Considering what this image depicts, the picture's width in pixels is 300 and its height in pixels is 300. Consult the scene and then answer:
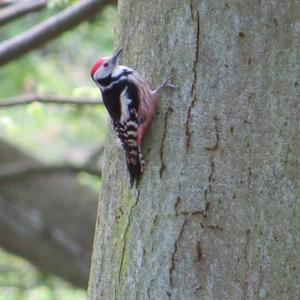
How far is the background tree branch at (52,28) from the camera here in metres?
3.78

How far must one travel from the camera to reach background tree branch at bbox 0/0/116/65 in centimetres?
378

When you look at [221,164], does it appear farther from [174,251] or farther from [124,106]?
[124,106]

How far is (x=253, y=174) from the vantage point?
7.05 ft

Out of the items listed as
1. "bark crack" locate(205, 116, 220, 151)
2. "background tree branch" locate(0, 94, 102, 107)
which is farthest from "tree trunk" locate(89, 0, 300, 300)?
"background tree branch" locate(0, 94, 102, 107)

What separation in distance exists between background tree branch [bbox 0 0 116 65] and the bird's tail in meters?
1.66

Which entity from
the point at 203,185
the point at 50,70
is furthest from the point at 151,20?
the point at 50,70

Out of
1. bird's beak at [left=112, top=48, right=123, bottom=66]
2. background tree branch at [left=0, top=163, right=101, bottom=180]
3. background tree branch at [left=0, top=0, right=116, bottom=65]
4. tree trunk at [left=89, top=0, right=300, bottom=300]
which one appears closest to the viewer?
tree trunk at [left=89, top=0, right=300, bottom=300]

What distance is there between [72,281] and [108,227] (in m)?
3.35

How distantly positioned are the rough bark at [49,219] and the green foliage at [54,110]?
418mm

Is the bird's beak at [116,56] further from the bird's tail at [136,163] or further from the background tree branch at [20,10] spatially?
the background tree branch at [20,10]

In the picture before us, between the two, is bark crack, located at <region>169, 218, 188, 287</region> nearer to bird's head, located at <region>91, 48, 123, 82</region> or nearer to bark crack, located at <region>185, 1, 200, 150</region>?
bark crack, located at <region>185, 1, 200, 150</region>

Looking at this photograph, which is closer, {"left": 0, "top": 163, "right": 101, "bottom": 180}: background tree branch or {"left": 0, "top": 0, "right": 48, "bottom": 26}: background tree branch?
{"left": 0, "top": 0, "right": 48, "bottom": 26}: background tree branch

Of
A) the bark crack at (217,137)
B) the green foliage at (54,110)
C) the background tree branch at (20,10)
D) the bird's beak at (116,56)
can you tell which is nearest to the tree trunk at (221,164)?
the bark crack at (217,137)

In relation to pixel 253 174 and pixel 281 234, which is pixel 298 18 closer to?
pixel 253 174
